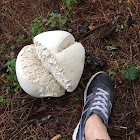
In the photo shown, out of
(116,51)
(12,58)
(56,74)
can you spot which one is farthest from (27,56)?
(116,51)

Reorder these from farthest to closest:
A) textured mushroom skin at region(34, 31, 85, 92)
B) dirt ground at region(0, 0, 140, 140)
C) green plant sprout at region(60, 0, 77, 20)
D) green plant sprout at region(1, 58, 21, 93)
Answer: green plant sprout at region(60, 0, 77, 20), green plant sprout at region(1, 58, 21, 93), dirt ground at region(0, 0, 140, 140), textured mushroom skin at region(34, 31, 85, 92)

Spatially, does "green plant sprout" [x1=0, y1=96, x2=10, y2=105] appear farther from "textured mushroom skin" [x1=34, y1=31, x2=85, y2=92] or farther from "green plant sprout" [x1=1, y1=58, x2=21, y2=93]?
"textured mushroom skin" [x1=34, y1=31, x2=85, y2=92]

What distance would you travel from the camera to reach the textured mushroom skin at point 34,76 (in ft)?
6.39

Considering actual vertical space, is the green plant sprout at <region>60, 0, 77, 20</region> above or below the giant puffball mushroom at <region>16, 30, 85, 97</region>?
above

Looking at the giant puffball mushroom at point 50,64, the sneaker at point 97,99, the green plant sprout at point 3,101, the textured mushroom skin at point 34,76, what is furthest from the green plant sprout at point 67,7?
the green plant sprout at point 3,101

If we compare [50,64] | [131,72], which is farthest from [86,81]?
[50,64]

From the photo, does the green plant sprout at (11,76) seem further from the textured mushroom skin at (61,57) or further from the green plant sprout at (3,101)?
the textured mushroom skin at (61,57)

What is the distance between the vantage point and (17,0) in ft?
9.25

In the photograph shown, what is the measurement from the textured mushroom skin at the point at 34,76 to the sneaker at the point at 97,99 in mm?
526

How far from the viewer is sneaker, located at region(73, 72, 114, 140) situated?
2182 millimetres

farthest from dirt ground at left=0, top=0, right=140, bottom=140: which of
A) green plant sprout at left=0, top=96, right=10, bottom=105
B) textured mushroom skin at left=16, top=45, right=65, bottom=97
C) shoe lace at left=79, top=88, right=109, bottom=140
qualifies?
textured mushroom skin at left=16, top=45, right=65, bottom=97

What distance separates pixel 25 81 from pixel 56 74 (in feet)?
1.33

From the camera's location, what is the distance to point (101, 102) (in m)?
2.34

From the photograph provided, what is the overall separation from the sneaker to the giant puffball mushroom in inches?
19.4
